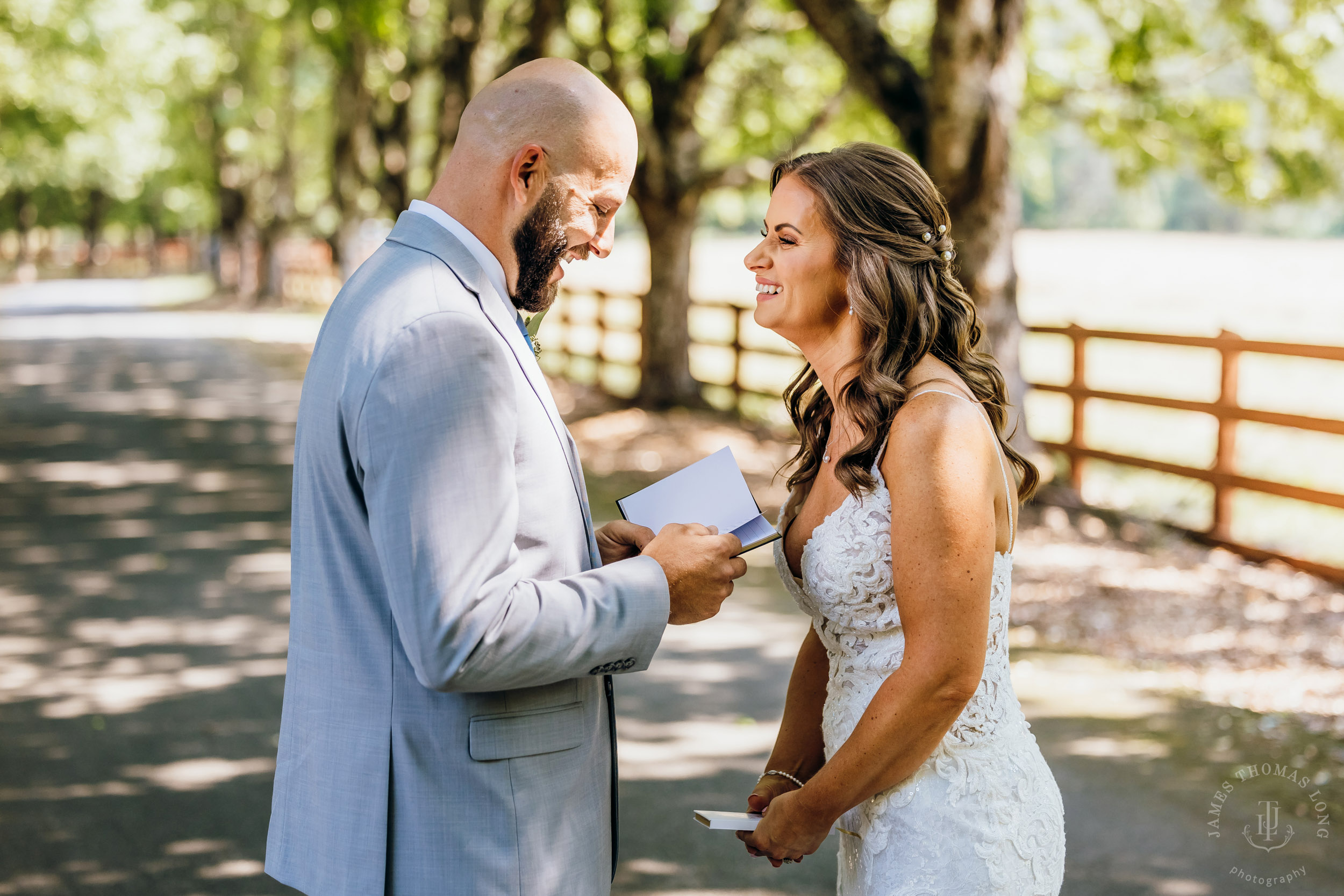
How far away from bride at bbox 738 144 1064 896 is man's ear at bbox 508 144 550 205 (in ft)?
1.69

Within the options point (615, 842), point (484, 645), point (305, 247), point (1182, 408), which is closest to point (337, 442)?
point (484, 645)

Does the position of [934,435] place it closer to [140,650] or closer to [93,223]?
[140,650]

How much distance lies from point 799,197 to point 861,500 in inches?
24.7

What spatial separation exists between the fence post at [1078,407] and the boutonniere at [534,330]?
7.99 meters

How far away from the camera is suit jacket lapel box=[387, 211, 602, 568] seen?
1983 mm

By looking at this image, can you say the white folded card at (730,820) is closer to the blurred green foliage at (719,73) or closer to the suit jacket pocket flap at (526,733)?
the suit jacket pocket flap at (526,733)

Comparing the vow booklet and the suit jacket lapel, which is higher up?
the suit jacket lapel

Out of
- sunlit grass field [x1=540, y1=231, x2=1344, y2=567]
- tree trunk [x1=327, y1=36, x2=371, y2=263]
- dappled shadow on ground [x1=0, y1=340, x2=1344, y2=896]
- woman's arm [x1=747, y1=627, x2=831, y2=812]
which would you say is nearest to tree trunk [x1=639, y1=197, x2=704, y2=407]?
sunlit grass field [x1=540, y1=231, x2=1344, y2=567]

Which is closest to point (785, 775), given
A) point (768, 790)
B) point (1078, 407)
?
point (768, 790)

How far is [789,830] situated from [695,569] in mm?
606

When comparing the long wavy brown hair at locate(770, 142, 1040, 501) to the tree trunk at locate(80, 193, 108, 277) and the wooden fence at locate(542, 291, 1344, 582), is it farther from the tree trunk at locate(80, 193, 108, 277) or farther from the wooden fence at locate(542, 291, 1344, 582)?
the tree trunk at locate(80, 193, 108, 277)

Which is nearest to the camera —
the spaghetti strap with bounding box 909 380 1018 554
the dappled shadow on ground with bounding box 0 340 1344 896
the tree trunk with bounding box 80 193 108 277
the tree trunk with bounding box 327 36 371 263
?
the spaghetti strap with bounding box 909 380 1018 554

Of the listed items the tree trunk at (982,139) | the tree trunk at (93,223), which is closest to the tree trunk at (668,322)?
the tree trunk at (982,139)

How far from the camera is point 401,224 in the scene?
2.07m
